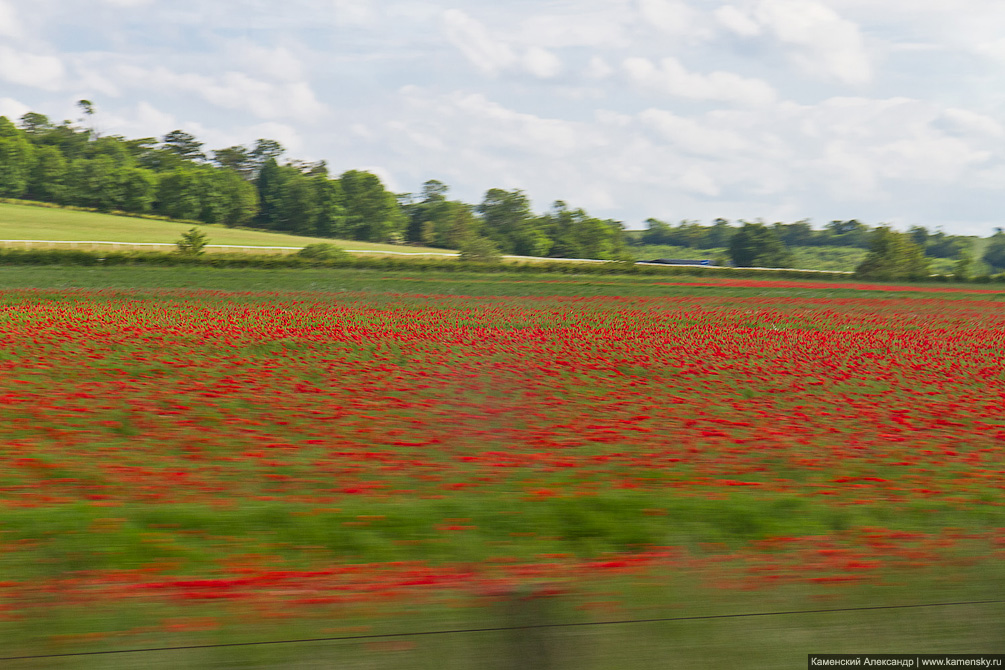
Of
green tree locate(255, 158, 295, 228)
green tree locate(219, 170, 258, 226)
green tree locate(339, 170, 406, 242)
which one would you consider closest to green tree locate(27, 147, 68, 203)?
green tree locate(219, 170, 258, 226)

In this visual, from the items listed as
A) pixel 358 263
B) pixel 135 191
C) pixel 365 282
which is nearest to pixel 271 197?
pixel 135 191

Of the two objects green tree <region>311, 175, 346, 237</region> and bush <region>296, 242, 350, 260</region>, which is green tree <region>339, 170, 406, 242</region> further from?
bush <region>296, 242, 350, 260</region>

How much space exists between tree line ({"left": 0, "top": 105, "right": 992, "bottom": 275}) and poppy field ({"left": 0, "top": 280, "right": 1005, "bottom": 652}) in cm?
9537

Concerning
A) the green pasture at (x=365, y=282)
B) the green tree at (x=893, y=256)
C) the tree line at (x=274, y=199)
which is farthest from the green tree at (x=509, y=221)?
the green pasture at (x=365, y=282)

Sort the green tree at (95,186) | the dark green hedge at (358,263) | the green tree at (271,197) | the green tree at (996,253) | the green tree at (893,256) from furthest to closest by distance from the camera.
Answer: the green tree at (996,253) < the green tree at (271,197) < the green tree at (95,186) < the green tree at (893,256) < the dark green hedge at (358,263)

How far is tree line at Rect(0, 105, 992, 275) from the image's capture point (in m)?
124

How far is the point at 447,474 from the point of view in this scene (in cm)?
859

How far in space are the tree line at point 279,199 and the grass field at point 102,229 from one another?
26.4 feet

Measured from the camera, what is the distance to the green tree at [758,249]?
407 feet

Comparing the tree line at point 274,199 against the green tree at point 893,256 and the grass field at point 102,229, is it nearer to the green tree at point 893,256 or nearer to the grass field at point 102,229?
the grass field at point 102,229

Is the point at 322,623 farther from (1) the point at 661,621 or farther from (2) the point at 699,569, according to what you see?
(2) the point at 699,569

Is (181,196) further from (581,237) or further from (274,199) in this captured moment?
(581,237)

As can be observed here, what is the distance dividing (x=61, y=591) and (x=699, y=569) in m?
3.99

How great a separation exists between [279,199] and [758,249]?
7533cm
